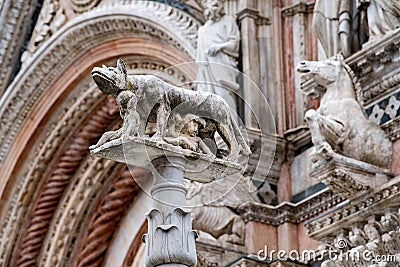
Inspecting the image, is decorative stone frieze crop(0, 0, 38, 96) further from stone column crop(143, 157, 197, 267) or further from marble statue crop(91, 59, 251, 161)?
stone column crop(143, 157, 197, 267)

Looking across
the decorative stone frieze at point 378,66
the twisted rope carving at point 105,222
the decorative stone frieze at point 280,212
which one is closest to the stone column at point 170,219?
the decorative stone frieze at point 378,66

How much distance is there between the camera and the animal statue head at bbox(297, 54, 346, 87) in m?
9.70

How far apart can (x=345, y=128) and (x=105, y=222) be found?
16.4ft

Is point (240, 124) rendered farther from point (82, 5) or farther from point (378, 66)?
point (82, 5)

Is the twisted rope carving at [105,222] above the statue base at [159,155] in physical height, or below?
above

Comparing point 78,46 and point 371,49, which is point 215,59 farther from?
point 78,46

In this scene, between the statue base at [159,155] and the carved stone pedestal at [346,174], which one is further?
the carved stone pedestal at [346,174]

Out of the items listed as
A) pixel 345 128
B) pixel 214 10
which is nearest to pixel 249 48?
pixel 214 10

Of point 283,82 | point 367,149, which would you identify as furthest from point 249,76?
point 367,149

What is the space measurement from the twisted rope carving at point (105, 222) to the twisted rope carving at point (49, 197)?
493 mm

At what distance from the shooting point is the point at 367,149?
9438 millimetres

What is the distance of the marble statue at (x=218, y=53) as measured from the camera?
1080cm

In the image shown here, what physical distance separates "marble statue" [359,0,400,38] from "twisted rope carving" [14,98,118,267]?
15.9 feet

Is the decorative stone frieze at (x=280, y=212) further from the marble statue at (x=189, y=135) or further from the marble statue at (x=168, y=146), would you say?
the marble statue at (x=189, y=135)
